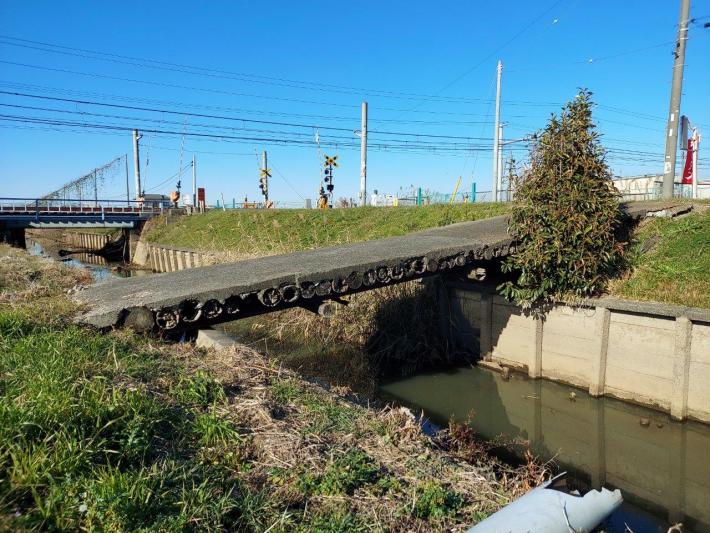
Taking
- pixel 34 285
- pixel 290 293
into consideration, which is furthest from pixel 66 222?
pixel 290 293

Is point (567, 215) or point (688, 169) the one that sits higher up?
point (688, 169)

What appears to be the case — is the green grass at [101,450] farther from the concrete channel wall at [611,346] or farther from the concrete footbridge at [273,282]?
the concrete channel wall at [611,346]

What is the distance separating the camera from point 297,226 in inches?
942

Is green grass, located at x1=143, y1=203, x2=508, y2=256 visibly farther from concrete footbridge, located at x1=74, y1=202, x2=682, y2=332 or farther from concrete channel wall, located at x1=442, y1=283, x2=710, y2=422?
concrete footbridge, located at x1=74, y1=202, x2=682, y2=332

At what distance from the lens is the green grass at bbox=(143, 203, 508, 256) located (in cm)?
1802

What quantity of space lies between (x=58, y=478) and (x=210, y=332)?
170 inches

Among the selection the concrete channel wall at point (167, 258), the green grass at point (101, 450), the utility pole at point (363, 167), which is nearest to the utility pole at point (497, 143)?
the utility pole at point (363, 167)

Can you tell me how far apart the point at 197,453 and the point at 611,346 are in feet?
25.6

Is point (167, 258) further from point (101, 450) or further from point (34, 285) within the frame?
point (101, 450)

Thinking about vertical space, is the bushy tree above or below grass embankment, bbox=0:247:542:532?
above

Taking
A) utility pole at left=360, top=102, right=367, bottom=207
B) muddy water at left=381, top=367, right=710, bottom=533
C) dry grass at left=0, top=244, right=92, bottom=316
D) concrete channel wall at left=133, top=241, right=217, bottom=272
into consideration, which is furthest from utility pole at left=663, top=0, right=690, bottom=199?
utility pole at left=360, top=102, right=367, bottom=207

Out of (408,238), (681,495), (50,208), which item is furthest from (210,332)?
(50,208)

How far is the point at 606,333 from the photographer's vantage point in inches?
347

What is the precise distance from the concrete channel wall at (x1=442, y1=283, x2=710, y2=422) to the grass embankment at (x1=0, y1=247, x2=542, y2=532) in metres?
4.72
